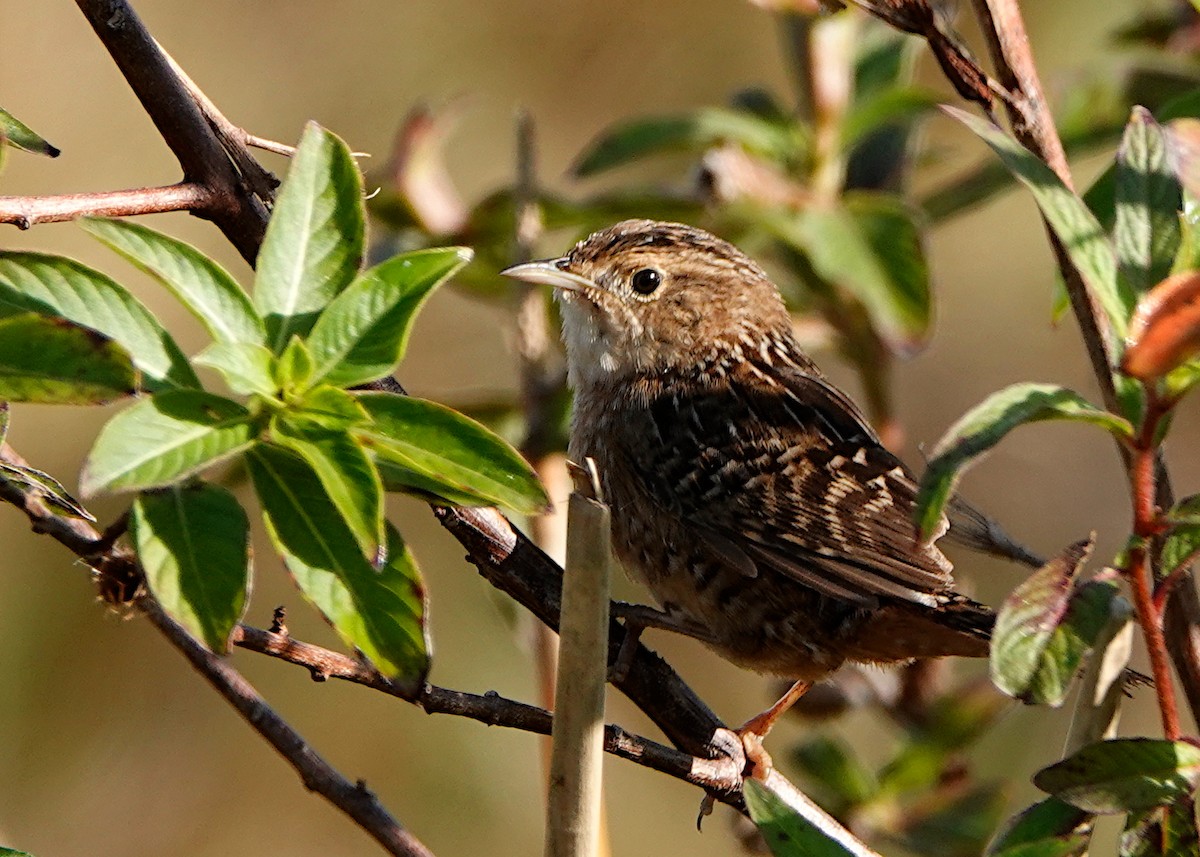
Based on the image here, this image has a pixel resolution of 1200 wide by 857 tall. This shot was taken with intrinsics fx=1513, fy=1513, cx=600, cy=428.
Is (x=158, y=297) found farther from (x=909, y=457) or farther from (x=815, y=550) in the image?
(x=815, y=550)

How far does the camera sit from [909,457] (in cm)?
576

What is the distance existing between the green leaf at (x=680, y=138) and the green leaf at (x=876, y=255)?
0.23 meters

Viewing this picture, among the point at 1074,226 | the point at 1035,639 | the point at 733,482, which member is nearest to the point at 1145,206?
the point at 1074,226

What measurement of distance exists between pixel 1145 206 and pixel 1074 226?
179 mm

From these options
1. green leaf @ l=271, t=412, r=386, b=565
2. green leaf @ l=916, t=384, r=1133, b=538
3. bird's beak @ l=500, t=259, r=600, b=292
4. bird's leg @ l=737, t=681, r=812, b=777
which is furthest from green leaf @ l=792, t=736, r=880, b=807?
green leaf @ l=271, t=412, r=386, b=565

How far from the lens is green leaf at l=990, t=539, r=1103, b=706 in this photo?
5.44 feet

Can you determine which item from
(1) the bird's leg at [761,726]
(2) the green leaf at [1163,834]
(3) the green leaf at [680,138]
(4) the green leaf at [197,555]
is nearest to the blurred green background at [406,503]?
(3) the green leaf at [680,138]

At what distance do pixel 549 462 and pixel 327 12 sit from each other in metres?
Answer: 3.32

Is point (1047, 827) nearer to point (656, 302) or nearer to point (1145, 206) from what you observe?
point (1145, 206)

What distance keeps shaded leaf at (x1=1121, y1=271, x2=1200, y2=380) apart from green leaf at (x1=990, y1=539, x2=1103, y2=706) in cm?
34

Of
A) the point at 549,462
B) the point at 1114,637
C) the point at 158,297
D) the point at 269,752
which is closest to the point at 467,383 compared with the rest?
the point at 158,297

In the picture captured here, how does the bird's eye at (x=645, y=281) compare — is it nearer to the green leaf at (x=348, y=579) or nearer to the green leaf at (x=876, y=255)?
the green leaf at (x=876, y=255)

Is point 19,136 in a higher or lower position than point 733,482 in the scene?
lower

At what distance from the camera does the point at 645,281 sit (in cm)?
396
